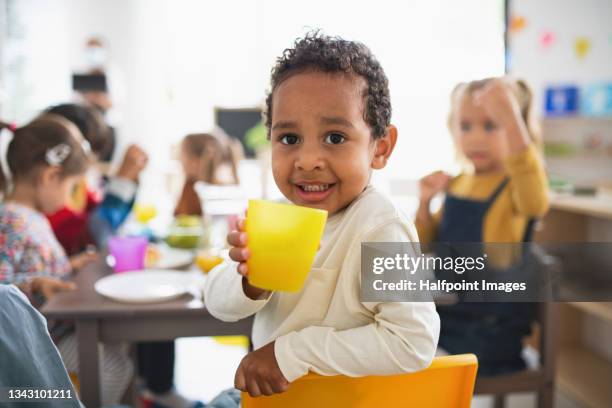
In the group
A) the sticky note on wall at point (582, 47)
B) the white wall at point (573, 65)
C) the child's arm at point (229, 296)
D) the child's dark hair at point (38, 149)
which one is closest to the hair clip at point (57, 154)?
the child's dark hair at point (38, 149)

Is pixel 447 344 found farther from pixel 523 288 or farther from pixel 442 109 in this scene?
pixel 442 109

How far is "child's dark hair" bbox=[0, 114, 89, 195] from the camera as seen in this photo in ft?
4.46

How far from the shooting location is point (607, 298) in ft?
2.69

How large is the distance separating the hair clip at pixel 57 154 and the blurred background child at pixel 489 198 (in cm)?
95

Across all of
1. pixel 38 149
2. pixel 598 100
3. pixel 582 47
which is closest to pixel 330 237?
pixel 38 149

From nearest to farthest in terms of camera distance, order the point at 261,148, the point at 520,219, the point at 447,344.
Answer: the point at 447,344 < the point at 520,219 < the point at 261,148

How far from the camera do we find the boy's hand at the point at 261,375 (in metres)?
0.59

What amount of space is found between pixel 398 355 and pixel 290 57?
16.1 inches

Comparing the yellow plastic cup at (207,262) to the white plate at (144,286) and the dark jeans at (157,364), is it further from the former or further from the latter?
the dark jeans at (157,364)

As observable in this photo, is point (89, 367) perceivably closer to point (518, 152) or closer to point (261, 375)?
point (261, 375)

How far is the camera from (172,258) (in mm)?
1391

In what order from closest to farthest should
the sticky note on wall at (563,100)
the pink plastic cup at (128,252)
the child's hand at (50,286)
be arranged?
1. the child's hand at (50,286)
2. the pink plastic cup at (128,252)
3. the sticky note on wall at (563,100)

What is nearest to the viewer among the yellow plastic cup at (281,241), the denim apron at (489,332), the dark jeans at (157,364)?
the yellow plastic cup at (281,241)

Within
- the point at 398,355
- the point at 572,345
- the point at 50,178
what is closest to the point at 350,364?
the point at 398,355
